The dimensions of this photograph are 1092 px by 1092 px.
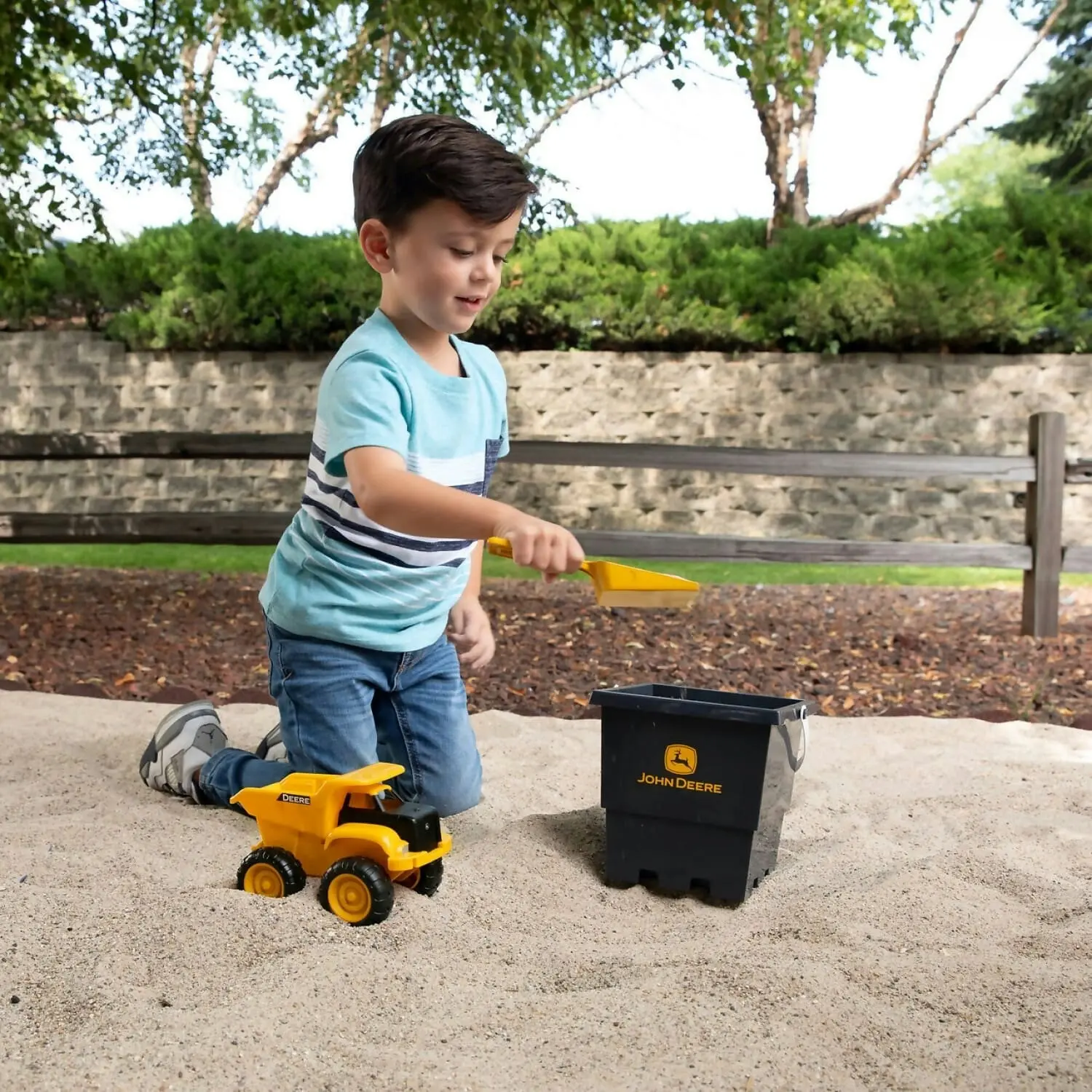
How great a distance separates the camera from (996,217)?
1063 cm

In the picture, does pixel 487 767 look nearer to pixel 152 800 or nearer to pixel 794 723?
pixel 152 800

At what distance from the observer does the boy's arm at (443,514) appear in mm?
1873

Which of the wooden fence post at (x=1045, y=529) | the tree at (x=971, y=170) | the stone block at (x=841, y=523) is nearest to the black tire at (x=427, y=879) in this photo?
the wooden fence post at (x=1045, y=529)

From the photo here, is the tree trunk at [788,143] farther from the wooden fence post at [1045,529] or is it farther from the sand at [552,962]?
the sand at [552,962]

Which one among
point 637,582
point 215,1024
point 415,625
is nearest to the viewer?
point 215,1024

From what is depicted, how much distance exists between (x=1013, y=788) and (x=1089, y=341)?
8320 millimetres

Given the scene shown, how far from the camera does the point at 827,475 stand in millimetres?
6551

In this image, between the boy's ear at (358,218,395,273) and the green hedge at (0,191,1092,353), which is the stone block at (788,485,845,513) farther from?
the boy's ear at (358,218,395,273)

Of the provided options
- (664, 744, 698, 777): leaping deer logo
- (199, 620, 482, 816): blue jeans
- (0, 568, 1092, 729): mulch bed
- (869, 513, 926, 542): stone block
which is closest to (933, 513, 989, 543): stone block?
(869, 513, 926, 542): stone block

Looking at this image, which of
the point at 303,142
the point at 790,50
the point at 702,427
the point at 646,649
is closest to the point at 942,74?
the point at 790,50

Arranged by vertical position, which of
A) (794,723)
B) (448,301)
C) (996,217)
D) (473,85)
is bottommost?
(794,723)

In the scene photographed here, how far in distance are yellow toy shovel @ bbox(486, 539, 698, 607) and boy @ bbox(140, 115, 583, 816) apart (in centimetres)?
12

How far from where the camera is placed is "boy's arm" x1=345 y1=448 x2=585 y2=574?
187cm

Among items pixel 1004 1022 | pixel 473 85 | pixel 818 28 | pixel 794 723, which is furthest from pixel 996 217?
pixel 1004 1022
